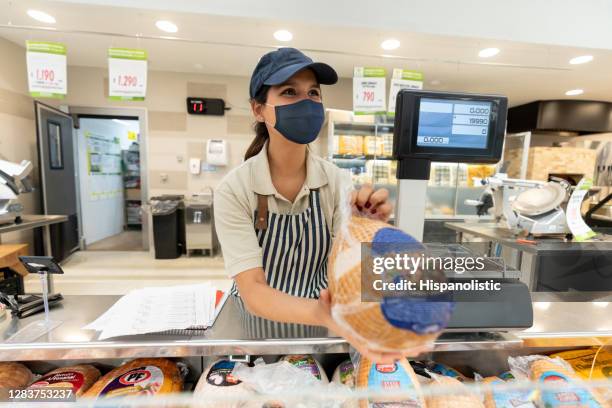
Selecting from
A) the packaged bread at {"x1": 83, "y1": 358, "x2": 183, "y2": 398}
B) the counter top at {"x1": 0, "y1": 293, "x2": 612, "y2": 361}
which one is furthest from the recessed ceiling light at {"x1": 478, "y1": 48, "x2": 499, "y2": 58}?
the packaged bread at {"x1": 83, "y1": 358, "x2": 183, "y2": 398}

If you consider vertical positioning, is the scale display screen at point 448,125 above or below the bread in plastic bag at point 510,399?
above

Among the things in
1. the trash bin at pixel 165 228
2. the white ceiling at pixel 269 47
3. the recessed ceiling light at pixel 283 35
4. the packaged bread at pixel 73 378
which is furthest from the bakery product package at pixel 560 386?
the trash bin at pixel 165 228

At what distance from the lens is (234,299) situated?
3.46 ft

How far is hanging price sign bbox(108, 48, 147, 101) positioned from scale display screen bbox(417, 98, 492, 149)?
3111 mm

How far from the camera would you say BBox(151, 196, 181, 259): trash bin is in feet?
15.5

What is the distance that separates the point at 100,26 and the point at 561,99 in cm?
809

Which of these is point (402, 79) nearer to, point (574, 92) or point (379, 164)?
point (379, 164)

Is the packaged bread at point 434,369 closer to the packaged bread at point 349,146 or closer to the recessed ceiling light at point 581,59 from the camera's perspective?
the packaged bread at point 349,146

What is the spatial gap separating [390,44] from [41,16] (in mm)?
3793

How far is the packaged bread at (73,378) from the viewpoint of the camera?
80 cm

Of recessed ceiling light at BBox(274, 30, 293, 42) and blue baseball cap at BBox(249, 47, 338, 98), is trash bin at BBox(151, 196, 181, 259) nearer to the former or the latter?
recessed ceiling light at BBox(274, 30, 293, 42)

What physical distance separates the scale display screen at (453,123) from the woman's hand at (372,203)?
0.47 m

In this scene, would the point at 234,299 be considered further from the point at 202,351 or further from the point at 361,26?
the point at 361,26

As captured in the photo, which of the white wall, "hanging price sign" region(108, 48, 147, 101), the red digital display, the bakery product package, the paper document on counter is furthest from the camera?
the white wall
